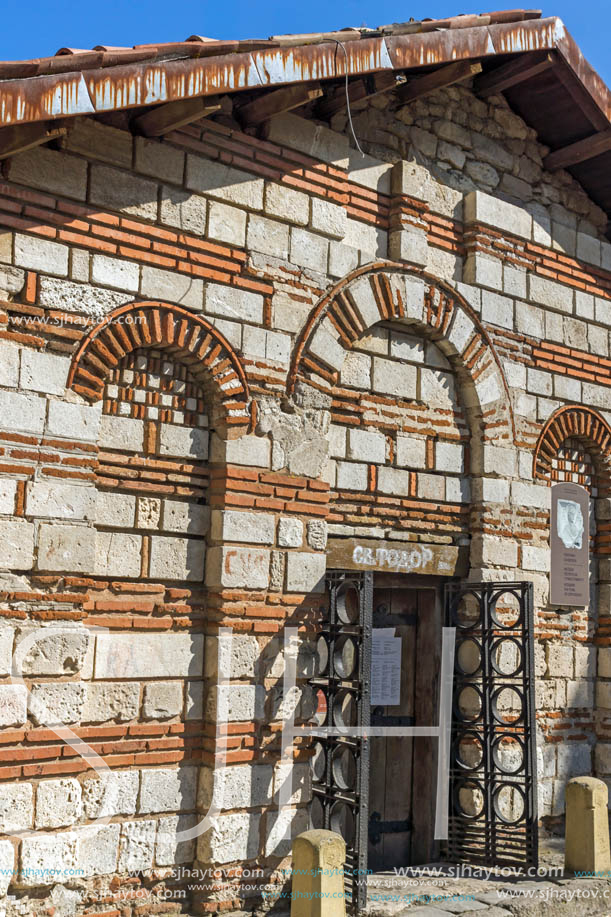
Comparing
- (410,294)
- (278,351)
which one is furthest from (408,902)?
(410,294)

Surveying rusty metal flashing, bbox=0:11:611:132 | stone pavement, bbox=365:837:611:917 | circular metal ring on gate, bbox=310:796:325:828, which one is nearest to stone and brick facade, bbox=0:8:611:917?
circular metal ring on gate, bbox=310:796:325:828

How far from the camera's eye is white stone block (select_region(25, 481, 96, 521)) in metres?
5.34

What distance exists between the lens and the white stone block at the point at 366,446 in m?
6.97

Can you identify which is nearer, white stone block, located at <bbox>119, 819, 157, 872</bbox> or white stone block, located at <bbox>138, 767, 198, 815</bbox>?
white stone block, located at <bbox>119, 819, 157, 872</bbox>

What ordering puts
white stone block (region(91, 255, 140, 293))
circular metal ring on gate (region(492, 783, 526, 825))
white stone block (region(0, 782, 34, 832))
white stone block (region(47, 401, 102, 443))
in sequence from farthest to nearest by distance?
1. circular metal ring on gate (region(492, 783, 526, 825))
2. white stone block (region(91, 255, 140, 293))
3. white stone block (region(47, 401, 102, 443))
4. white stone block (region(0, 782, 34, 832))

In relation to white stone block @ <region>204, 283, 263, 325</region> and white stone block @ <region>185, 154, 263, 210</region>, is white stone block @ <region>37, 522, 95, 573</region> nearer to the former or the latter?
white stone block @ <region>204, 283, 263, 325</region>

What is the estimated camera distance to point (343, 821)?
22.3 ft

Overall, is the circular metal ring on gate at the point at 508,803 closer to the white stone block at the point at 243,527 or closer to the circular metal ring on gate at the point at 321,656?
the circular metal ring on gate at the point at 321,656

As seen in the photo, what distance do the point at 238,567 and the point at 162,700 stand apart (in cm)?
93

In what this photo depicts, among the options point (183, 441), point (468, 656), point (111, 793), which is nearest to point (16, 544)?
point (183, 441)

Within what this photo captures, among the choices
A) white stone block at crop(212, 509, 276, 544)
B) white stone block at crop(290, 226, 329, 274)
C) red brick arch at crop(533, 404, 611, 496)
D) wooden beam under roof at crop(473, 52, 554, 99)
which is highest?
wooden beam under roof at crop(473, 52, 554, 99)

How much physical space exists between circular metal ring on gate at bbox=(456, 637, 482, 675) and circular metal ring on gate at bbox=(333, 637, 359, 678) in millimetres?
1071

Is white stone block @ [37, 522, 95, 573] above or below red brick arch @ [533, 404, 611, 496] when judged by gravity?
below

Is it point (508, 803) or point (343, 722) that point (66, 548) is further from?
point (508, 803)
